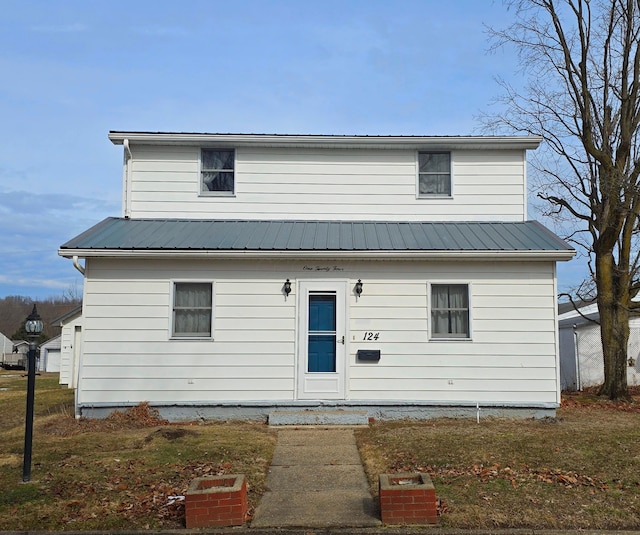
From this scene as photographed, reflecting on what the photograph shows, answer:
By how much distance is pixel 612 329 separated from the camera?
1380cm

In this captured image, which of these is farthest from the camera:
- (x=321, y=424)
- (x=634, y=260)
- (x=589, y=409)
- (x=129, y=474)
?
(x=634, y=260)

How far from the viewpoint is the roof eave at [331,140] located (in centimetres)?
1295

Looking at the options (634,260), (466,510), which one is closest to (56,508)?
(466,510)

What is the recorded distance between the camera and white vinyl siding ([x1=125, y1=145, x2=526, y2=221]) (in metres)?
13.1

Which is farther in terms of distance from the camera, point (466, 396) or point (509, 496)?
point (466, 396)

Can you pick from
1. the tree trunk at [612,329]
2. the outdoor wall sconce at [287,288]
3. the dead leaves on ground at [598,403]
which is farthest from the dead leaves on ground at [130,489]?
Answer: the tree trunk at [612,329]

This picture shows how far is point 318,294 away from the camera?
1145cm

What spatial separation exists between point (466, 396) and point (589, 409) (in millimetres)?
3322

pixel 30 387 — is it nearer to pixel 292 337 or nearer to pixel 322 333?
pixel 292 337

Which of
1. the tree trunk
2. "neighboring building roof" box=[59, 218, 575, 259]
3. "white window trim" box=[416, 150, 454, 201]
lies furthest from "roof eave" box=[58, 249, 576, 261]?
the tree trunk

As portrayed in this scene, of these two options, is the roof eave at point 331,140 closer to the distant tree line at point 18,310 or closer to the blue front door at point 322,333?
the blue front door at point 322,333

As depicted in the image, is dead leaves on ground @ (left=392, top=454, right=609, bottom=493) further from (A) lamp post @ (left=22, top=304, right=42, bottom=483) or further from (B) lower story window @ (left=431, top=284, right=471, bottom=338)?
(A) lamp post @ (left=22, top=304, right=42, bottom=483)

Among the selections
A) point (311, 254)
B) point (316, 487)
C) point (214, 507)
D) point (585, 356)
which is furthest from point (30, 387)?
point (585, 356)

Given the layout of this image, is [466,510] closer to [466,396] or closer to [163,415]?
[466,396]
